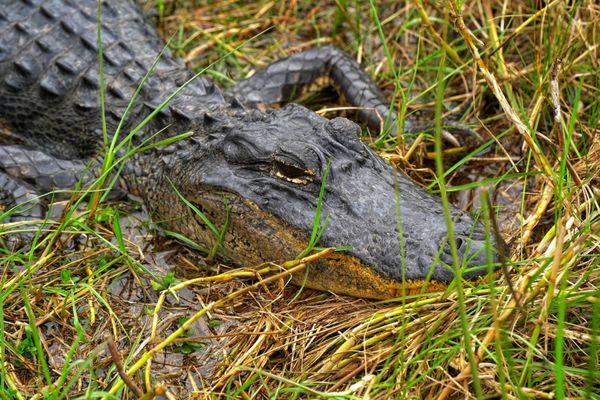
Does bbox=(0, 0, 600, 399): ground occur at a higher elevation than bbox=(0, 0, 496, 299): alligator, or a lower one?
lower

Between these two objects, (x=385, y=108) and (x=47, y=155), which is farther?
(x=385, y=108)

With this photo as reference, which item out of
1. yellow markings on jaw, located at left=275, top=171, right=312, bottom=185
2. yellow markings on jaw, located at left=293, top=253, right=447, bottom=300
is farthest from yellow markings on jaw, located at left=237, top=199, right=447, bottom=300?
yellow markings on jaw, located at left=275, top=171, right=312, bottom=185

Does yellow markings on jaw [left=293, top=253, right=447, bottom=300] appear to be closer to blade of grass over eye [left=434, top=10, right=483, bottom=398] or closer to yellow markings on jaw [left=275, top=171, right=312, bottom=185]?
yellow markings on jaw [left=275, top=171, right=312, bottom=185]

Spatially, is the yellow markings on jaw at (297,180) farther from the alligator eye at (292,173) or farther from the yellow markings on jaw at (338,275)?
the yellow markings on jaw at (338,275)

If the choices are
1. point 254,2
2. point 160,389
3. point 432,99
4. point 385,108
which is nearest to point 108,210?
point 160,389

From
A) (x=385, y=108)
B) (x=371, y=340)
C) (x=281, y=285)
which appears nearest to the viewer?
(x=371, y=340)

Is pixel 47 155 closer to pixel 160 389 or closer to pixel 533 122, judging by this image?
pixel 160 389

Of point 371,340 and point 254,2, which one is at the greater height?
point 254,2

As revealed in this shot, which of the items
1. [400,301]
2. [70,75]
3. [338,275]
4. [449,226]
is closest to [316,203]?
[338,275]
